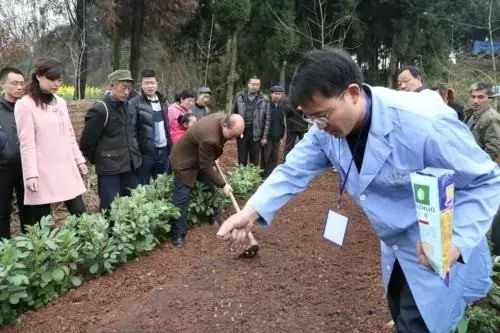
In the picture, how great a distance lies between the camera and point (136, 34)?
1279 centimetres

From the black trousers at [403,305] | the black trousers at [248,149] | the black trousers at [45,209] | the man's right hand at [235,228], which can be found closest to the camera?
the black trousers at [403,305]

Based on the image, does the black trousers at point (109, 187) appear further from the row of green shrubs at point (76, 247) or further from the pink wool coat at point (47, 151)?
the pink wool coat at point (47, 151)

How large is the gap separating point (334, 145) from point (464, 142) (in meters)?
0.45

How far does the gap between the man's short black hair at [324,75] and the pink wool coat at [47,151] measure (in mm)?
2853

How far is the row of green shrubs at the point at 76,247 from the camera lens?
128 inches

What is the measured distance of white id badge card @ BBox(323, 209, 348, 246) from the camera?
2020 mm

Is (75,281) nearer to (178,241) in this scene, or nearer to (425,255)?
(178,241)

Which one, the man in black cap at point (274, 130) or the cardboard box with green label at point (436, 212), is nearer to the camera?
the cardboard box with green label at point (436, 212)

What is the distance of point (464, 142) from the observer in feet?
5.11

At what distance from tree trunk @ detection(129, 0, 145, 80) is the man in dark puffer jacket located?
24.2ft

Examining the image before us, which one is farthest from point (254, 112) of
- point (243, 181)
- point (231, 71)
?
point (231, 71)

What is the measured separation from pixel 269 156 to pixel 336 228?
653 cm

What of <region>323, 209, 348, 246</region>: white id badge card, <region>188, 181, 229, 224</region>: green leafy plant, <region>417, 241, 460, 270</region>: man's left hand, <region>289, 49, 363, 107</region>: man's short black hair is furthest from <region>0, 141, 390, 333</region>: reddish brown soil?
<region>289, 49, 363, 107</region>: man's short black hair

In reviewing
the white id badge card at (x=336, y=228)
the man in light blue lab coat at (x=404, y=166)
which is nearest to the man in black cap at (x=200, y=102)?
the white id badge card at (x=336, y=228)
